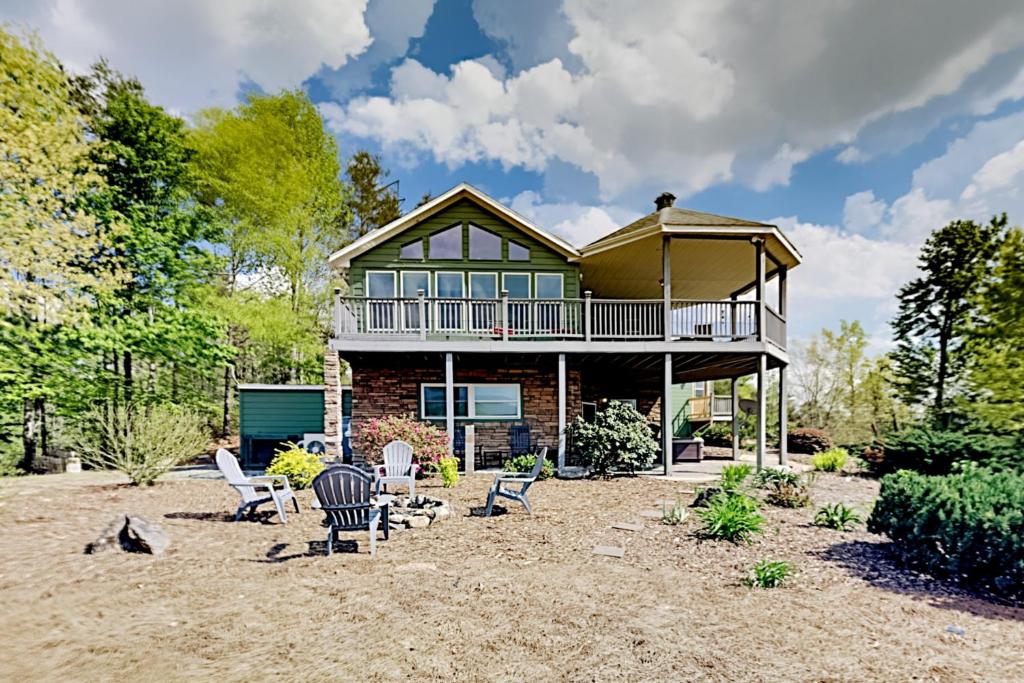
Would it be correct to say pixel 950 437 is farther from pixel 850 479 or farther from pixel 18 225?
pixel 18 225

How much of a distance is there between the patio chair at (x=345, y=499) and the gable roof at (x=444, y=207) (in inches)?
324

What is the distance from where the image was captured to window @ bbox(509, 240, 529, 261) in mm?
13336

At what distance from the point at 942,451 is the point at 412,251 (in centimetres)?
1266

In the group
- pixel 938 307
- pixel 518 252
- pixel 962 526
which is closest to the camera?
pixel 962 526

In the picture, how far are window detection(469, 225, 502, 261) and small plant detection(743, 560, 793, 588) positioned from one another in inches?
397

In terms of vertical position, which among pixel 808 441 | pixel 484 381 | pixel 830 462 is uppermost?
pixel 484 381

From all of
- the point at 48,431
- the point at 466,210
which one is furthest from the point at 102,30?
the point at 48,431

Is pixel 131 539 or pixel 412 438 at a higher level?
pixel 412 438

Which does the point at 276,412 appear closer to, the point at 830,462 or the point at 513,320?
the point at 513,320

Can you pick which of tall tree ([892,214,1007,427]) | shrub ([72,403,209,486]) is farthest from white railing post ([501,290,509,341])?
tall tree ([892,214,1007,427])

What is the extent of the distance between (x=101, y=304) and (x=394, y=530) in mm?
14250

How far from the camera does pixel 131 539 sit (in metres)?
5.58

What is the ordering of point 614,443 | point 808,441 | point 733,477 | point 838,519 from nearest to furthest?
point 838,519 → point 733,477 → point 614,443 → point 808,441

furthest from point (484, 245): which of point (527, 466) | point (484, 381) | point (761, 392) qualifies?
point (761, 392)
